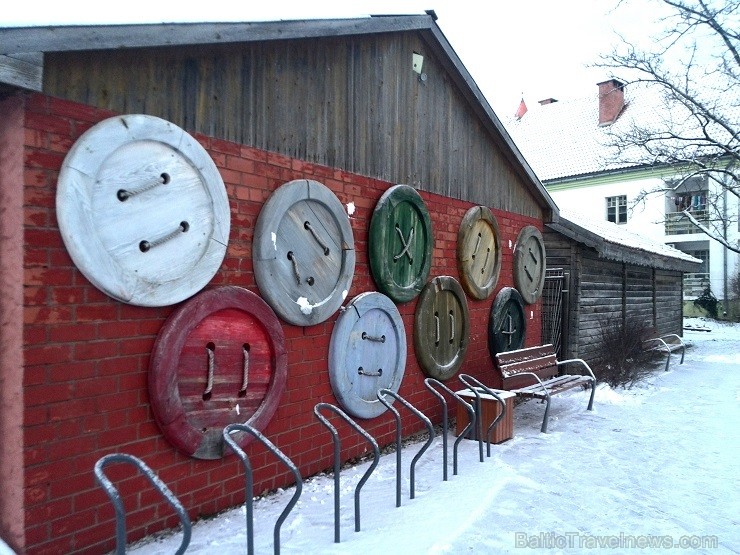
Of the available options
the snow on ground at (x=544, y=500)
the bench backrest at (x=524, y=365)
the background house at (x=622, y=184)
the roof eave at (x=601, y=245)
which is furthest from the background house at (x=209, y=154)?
the background house at (x=622, y=184)

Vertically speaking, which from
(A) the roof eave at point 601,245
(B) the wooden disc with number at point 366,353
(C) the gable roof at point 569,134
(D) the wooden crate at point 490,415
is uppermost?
(C) the gable roof at point 569,134

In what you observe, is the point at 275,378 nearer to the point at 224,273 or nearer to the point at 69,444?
the point at 224,273

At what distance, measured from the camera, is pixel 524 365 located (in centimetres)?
655

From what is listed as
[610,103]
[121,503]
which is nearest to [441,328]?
[121,503]

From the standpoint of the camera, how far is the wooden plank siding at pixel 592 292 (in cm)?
895

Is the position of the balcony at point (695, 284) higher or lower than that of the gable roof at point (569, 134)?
lower

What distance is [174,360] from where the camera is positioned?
3143 millimetres

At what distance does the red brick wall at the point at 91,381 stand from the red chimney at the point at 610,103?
26433 millimetres

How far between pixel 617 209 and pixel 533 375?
21.3 m

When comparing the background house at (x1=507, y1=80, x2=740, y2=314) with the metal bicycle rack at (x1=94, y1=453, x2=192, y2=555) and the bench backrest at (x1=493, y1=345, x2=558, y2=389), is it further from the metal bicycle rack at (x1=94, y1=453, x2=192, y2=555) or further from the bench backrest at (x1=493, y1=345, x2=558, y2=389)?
the metal bicycle rack at (x1=94, y1=453, x2=192, y2=555)

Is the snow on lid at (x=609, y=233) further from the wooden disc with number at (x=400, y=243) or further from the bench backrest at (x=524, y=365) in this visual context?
the wooden disc with number at (x=400, y=243)

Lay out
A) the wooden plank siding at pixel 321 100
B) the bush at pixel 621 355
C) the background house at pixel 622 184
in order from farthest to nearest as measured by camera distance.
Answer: the background house at pixel 622 184
the bush at pixel 621 355
the wooden plank siding at pixel 321 100

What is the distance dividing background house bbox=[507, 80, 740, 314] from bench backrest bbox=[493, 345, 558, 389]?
54.8 feet

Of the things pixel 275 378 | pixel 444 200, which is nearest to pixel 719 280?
pixel 444 200
